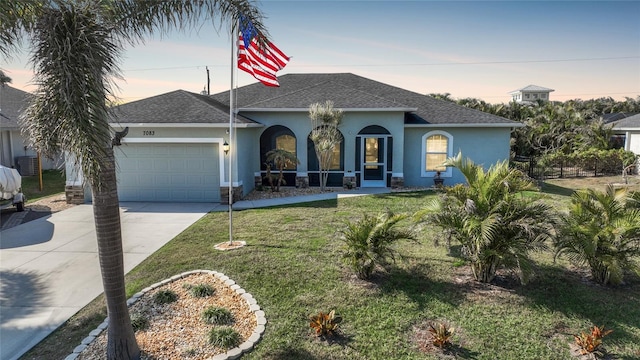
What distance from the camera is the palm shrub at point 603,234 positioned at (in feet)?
21.9

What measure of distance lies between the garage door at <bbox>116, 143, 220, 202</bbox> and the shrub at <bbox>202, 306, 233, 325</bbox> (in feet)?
29.4

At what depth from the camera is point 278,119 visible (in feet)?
55.0

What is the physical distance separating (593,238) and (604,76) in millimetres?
32188

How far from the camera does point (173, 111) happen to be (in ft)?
48.5

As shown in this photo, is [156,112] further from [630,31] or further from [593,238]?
[630,31]

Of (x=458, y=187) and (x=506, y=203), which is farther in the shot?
(x=458, y=187)

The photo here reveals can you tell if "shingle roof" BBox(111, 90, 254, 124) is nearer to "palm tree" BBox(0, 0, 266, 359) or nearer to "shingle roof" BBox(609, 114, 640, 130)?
"palm tree" BBox(0, 0, 266, 359)

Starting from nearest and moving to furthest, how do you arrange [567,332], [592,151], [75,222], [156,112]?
[567,332], [75,222], [156,112], [592,151]

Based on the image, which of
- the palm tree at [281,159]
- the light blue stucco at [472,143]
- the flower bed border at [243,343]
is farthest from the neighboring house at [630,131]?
the flower bed border at [243,343]

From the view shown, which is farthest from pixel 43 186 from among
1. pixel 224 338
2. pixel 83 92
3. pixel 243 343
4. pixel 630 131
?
pixel 630 131

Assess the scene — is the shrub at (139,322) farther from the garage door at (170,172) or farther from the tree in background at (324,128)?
the tree in background at (324,128)

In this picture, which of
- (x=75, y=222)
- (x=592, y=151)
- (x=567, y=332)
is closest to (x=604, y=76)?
(x=592, y=151)

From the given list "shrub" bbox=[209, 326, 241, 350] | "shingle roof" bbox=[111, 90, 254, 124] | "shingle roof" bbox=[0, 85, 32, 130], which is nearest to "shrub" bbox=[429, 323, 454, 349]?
"shrub" bbox=[209, 326, 241, 350]

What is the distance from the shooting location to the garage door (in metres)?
14.4
